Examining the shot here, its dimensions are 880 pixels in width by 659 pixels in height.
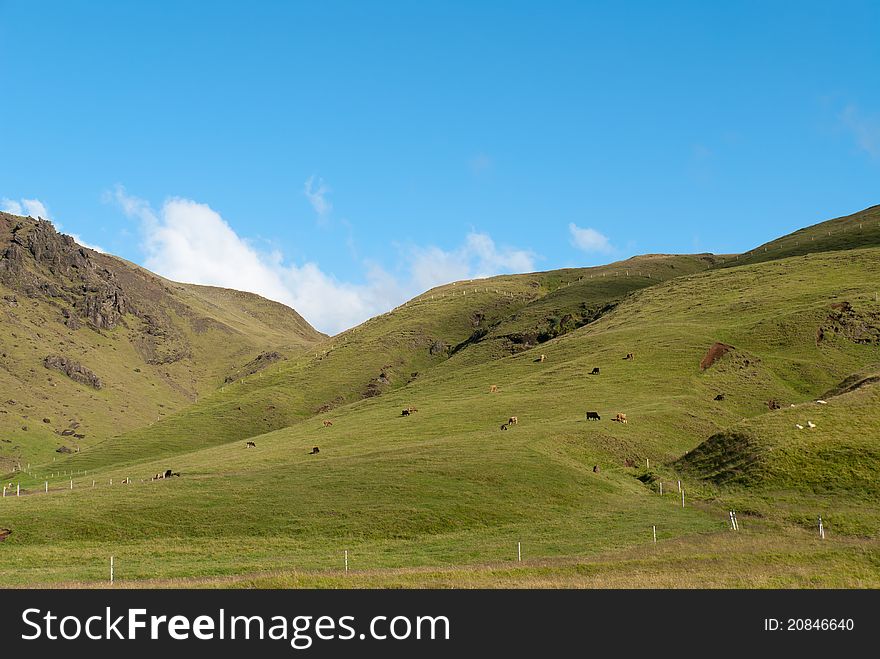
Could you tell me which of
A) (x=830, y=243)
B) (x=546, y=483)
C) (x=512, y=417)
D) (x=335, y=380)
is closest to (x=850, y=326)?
(x=512, y=417)

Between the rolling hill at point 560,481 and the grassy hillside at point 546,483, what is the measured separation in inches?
10.4

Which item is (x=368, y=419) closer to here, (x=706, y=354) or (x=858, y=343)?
(x=706, y=354)

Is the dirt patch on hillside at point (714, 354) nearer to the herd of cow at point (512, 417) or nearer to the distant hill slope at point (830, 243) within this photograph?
the herd of cow at point (512, 417)

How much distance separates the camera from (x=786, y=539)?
4288 centimetres

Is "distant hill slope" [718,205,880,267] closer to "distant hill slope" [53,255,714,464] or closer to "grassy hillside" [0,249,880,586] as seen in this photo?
"distant hill slope" [53,255,714,464]

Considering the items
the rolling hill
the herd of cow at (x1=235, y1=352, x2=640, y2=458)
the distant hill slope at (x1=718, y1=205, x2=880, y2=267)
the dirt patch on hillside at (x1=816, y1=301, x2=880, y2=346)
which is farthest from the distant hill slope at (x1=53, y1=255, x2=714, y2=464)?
the dirt patch on hillside at (x1=816, y1=301, x2=880, y2=346)

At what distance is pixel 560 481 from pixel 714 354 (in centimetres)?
4861

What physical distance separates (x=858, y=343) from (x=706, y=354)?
20250 mm

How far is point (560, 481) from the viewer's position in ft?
203

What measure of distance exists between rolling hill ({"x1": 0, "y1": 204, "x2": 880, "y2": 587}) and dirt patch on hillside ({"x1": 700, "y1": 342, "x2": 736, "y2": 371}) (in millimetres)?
294

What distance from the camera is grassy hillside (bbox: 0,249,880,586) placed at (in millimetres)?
41581

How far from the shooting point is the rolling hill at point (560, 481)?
39031 mm

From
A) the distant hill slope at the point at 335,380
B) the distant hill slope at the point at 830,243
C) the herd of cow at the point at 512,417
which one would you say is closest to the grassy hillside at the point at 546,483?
the herd of cow at the point at 512,417
